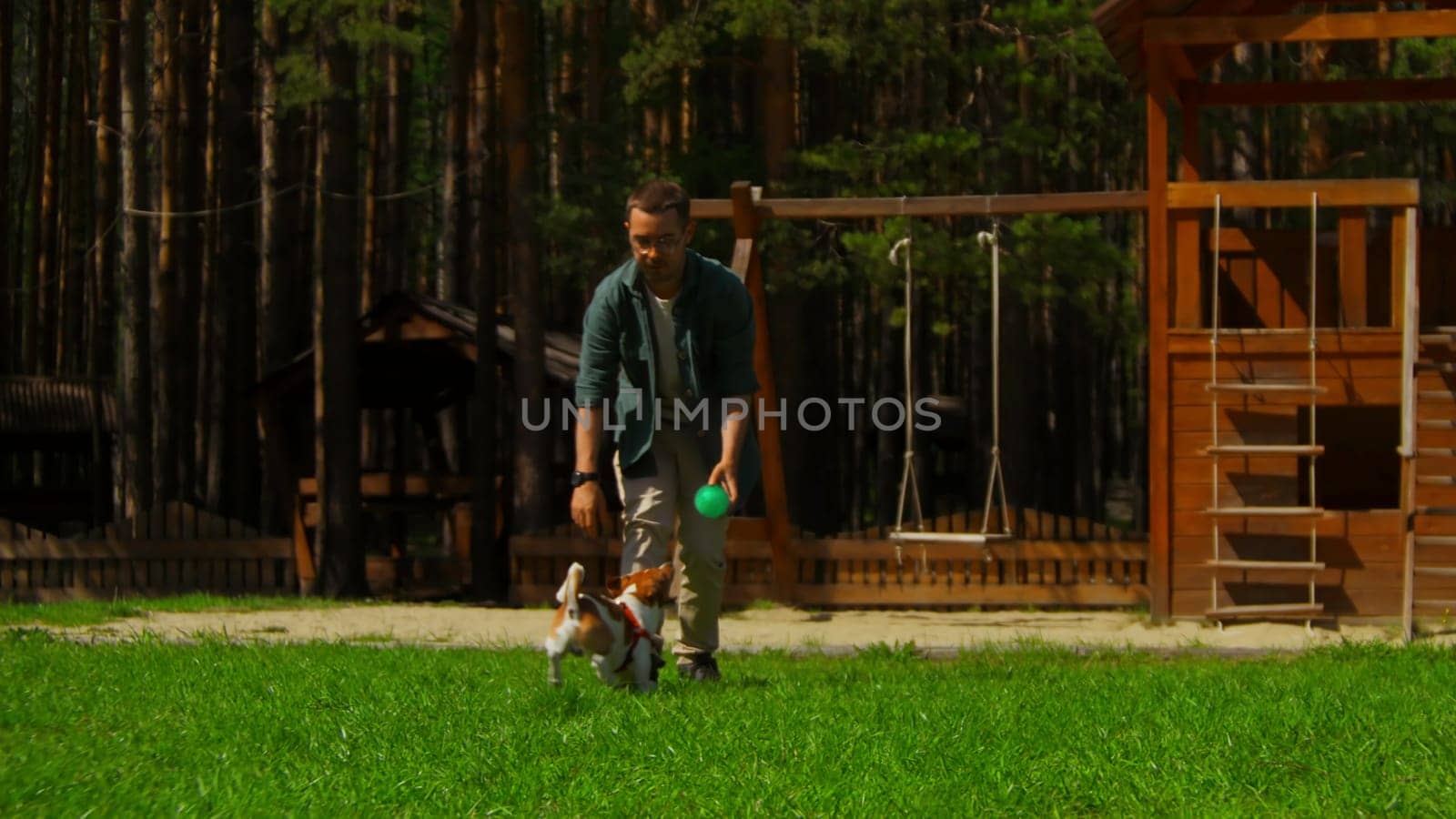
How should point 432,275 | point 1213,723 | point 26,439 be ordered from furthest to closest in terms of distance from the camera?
point 432,275 → point 26,439 → point 1213,723

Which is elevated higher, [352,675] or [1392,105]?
[1392,105]

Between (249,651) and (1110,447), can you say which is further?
(1110,447)

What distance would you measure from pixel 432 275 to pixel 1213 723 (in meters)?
37.6

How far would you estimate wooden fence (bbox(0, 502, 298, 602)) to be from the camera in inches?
702

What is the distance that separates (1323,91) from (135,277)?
13.2 metres

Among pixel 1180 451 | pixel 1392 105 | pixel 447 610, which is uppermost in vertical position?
pixel 1392 105

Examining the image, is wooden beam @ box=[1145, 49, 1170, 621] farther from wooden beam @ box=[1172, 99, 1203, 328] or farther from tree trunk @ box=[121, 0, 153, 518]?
tree trunk @ box=[121, 0, 153, 518]

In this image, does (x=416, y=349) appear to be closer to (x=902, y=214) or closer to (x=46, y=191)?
(x=902, y=214)

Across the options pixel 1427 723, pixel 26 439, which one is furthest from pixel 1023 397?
pixel 1427 723

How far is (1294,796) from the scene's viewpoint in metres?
5.05

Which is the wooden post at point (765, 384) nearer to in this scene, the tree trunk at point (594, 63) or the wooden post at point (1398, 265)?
the wooden post at point (1398, 265)

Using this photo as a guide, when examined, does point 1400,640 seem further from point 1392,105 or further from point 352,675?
point 1392,105

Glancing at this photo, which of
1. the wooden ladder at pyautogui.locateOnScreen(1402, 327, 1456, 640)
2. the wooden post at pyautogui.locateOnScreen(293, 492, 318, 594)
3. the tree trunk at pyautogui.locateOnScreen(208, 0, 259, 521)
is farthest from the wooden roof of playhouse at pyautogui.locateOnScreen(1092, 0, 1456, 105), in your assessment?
the tree trunk at pyautogui.locateOnScreen(208, 0, 259, 521)

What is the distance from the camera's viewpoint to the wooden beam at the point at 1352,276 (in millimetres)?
13016
